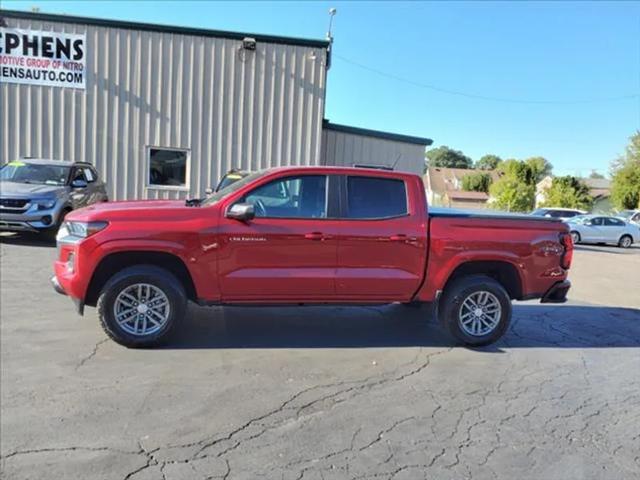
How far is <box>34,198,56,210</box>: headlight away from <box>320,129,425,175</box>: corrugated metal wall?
848 centimetres

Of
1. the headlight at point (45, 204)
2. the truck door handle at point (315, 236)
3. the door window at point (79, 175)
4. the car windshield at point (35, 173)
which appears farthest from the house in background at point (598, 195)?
the truck door handle at point (315, 236)

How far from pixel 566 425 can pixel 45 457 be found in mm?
3505

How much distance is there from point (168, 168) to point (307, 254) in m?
11.7

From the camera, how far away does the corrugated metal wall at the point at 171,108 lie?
15086mm

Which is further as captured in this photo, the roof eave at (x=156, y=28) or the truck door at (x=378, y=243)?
the roof eave at (x=156, y=28)

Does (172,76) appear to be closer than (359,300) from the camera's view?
No

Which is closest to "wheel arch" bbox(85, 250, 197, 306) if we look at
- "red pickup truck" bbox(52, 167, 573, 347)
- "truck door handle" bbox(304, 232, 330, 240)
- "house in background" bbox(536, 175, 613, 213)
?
"red pickup truck" bbox(52, 167, 573, 347)

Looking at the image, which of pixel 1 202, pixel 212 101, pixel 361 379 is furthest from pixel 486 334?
pixel 212 101

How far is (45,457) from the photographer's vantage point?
123 inches

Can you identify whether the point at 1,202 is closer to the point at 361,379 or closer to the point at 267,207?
the point at 267,207

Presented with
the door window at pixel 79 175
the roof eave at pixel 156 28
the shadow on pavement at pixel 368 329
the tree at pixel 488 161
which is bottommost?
the shadow on pavement at pixel 368 329

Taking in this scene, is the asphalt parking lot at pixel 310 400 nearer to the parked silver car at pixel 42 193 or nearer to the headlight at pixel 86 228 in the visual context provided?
the headlight at pixel 86 228

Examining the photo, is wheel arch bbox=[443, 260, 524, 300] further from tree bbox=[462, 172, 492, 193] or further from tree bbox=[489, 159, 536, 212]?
tree bbox=[462, 172, 492, 193]

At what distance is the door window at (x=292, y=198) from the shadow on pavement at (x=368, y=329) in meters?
1.33
